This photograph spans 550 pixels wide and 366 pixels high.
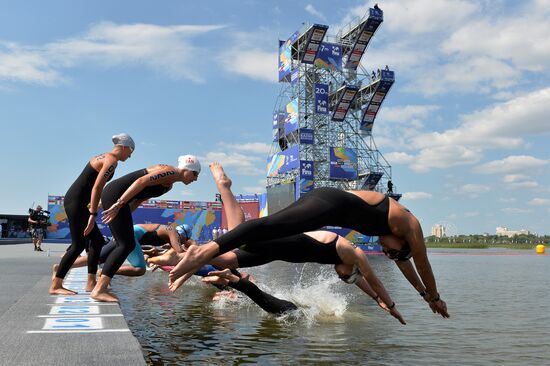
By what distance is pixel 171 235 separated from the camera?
8.54 meters

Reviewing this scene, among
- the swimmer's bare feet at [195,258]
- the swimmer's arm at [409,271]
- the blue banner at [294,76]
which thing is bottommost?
the swimmer's arm at [409,271]

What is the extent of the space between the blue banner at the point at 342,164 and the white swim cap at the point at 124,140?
152 feet

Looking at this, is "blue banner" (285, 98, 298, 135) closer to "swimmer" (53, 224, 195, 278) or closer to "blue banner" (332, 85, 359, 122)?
"blue banner" (332, 85, 359, 122)

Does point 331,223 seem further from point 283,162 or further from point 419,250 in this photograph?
point 283,162

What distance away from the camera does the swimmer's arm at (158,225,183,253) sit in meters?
8.40

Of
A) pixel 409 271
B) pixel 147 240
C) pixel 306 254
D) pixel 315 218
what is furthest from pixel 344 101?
pixel 315 218

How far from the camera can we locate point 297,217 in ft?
13.5

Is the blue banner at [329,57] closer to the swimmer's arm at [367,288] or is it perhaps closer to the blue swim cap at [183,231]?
the blue swim cap at [183,231]

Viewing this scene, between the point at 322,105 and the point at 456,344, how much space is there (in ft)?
157

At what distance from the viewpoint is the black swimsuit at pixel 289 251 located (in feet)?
17.1

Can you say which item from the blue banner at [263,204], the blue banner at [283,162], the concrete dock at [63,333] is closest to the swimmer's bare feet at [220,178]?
the concrete dock at [63,333]

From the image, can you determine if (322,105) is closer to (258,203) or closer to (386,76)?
(386,76)

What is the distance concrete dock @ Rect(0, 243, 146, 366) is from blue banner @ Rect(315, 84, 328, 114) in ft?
157

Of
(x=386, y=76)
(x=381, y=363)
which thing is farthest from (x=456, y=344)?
(x=386, y=76)
